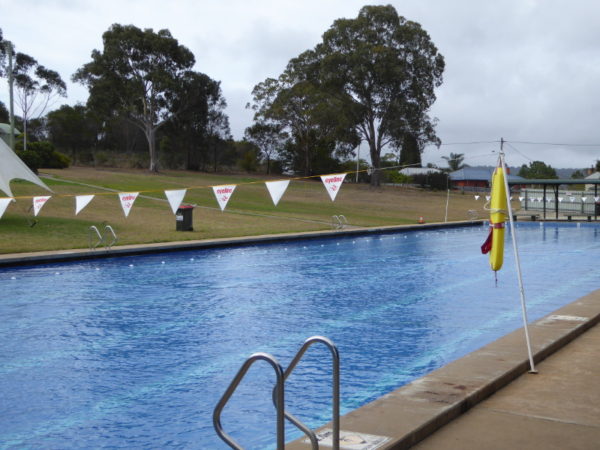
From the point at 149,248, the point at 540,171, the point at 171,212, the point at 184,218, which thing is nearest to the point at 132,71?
the point at 171,212

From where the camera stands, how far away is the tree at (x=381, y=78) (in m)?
58.8

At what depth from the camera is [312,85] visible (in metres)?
63.7

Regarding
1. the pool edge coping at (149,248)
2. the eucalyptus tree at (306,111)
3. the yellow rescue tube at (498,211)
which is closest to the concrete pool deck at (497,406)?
the yellow rescue tube at (498,211)

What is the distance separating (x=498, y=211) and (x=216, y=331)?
5118mm

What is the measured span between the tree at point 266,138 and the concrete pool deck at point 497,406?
66045mm

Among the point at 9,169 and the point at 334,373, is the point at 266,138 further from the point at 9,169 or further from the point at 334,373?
the point at 334,373

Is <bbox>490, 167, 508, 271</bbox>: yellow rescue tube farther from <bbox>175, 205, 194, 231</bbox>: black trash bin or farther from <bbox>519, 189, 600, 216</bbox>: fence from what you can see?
<bbox>519, 189, 600, 216</bbox>: fence

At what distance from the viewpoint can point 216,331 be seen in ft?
33.1

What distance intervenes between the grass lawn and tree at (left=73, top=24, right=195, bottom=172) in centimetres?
671

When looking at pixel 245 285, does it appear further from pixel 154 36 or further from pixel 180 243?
pixel 154 36

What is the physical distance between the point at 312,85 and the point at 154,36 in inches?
607

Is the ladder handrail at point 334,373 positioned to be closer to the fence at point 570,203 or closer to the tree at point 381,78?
the fence at point 570,203

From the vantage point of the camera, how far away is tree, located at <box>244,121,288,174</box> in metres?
73.0

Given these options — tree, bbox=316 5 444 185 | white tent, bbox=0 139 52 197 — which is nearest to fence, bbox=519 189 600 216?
tree, bbox=316 5 444 185
